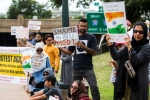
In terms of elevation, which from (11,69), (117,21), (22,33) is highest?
(117,21)

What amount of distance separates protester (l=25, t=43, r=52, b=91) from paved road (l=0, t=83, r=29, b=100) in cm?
216

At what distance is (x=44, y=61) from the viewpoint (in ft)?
28.7

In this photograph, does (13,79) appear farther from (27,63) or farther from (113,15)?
(113,15)

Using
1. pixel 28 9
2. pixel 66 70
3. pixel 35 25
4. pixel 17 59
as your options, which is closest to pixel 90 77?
pixel 66 70

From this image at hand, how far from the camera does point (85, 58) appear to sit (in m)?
7.69

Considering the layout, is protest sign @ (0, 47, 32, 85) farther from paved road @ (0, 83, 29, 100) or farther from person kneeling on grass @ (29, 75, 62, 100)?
person kneeling on grass @ (29, 75, 62, 100)

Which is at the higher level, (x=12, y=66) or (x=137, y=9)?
(x=137, y=9)

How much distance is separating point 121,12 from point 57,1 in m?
28.2

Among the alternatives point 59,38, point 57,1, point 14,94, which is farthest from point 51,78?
point 57,1

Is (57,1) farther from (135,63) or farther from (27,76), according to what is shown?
(135,63)

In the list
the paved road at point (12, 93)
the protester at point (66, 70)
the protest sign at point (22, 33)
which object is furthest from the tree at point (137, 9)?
the protester at point (66, 70)

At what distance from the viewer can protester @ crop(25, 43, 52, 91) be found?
28.7ft

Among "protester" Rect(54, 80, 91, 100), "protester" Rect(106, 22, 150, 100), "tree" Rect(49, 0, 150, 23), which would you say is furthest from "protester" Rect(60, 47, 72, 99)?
"tree" Rect(49, 0, 150, 23)

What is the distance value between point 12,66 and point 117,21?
5058mm
